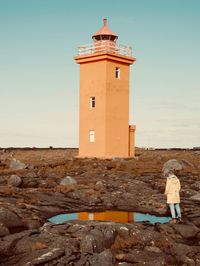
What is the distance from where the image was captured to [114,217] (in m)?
15.0

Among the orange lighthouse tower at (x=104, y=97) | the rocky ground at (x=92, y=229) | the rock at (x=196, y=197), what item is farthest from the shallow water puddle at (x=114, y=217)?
the orange lighthouse tower at (x=104, y=97)

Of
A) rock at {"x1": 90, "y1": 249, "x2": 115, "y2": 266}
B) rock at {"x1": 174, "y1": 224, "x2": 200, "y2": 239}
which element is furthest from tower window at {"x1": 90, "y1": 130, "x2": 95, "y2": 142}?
rock at {"x1": 90, "y1": 249, "x2": 115, "y2": 266}

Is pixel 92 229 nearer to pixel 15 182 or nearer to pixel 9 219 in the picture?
pixel 9 219

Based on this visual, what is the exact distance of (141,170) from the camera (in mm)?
29984

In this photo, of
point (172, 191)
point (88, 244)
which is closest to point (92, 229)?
point (88, 244)

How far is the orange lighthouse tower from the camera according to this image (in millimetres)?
36375

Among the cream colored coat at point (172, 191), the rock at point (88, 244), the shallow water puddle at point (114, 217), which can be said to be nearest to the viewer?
the rock at point (88, 244)

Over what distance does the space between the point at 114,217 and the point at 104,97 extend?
22399 millimetres

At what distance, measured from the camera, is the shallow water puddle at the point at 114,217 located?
14435mm

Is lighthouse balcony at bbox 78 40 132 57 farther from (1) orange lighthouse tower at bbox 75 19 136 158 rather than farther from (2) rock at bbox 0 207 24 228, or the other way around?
(2) rock at bbox 0 207 24 228

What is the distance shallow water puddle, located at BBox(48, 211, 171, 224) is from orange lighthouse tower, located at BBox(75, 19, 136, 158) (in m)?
20.5

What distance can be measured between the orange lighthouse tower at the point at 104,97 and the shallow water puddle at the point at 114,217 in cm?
2051

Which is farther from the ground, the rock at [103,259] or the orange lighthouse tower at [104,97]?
the orange lighthouse tower at [104,97]

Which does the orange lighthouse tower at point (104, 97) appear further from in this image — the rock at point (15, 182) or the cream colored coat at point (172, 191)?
the cream colored coat at point (172, 191)
